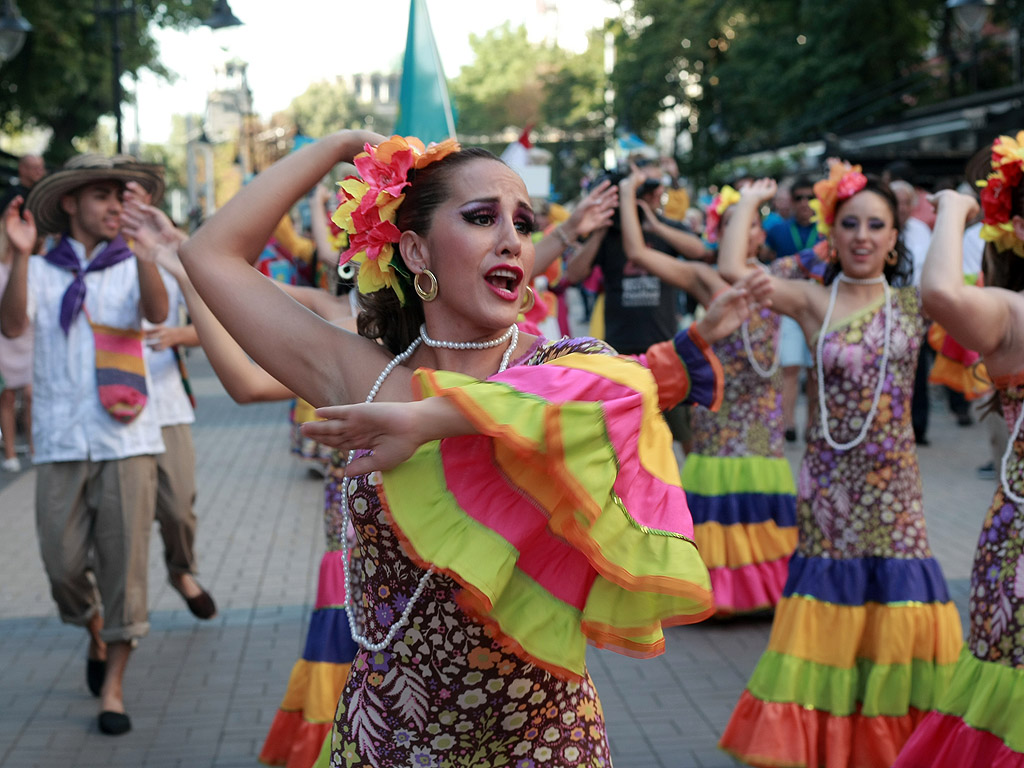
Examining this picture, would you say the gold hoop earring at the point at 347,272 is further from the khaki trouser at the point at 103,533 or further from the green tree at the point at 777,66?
the green tree at the point at 777,66

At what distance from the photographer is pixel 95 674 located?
5.75m

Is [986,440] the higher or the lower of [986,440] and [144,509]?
the lower

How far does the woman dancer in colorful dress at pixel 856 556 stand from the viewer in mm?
4695

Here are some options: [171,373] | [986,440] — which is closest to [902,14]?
[986,440]

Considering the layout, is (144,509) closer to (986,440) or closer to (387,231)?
(387,231)

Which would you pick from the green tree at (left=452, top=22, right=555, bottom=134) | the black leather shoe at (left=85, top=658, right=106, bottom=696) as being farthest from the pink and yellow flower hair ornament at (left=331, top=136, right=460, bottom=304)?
the green tree at (left=452, top=22, right=555, bottom=134)

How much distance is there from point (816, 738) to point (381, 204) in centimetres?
306

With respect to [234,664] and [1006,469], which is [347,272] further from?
[1006,469]

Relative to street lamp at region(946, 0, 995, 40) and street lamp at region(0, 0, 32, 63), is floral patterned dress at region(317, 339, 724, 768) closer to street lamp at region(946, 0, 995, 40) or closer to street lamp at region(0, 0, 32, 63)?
street lamp at region(0, 0, 32, 63)

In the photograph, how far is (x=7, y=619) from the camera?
276 inches

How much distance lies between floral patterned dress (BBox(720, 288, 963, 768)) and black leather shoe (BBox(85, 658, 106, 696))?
292 centimetres

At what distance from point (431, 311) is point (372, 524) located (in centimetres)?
48

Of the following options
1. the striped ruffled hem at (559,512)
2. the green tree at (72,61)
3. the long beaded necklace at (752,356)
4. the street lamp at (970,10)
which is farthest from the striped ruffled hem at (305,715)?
the green tree at (72,61)

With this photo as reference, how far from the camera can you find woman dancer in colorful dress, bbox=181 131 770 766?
212 centimetres
